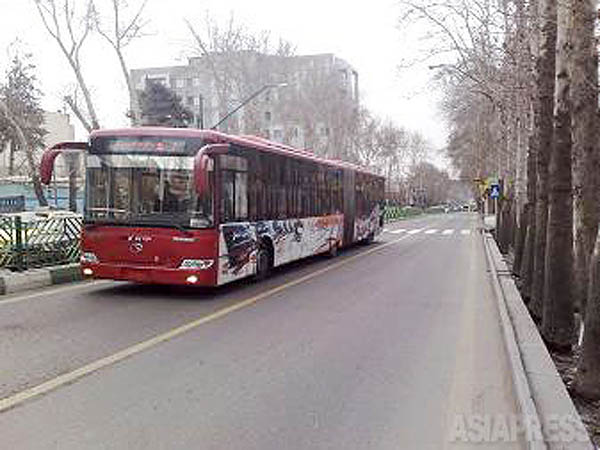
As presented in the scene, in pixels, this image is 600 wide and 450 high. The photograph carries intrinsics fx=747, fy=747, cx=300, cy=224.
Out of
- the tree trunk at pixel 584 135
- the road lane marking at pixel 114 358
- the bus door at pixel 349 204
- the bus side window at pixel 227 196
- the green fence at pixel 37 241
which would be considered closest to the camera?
the road lane marking at pixel 114 358

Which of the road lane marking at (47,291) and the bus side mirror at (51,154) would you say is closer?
the road lane marking at (47,291)

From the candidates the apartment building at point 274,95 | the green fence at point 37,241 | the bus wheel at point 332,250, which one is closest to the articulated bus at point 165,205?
the green fence at point 37,241

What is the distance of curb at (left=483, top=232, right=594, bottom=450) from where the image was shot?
506 cm

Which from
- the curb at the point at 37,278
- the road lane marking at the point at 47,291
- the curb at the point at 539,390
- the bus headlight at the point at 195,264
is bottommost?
the road lane marking at the point at 47,291

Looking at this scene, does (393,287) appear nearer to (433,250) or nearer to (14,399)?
(14,399)

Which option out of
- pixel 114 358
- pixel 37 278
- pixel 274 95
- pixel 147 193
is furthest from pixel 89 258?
pixel 274 95

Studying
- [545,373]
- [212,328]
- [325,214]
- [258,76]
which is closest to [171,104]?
[258,76]

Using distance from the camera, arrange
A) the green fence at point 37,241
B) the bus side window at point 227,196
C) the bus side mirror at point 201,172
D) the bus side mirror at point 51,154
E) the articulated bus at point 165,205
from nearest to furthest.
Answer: the bus side mirror at point 201,172
the articulated bus at point 165,205
the bus side window at point 227,196
the bus side mirror at point 51,154
the green fence at point 37,241

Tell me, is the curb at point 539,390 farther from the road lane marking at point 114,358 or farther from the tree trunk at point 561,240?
the road lane marking at point 114,358

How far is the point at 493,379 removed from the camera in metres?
7.49

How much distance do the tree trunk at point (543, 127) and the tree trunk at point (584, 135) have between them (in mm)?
537

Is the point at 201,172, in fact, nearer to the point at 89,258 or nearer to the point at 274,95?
the point at 89,258

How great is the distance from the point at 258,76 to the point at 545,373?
52556mm

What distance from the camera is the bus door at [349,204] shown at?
2541cm
